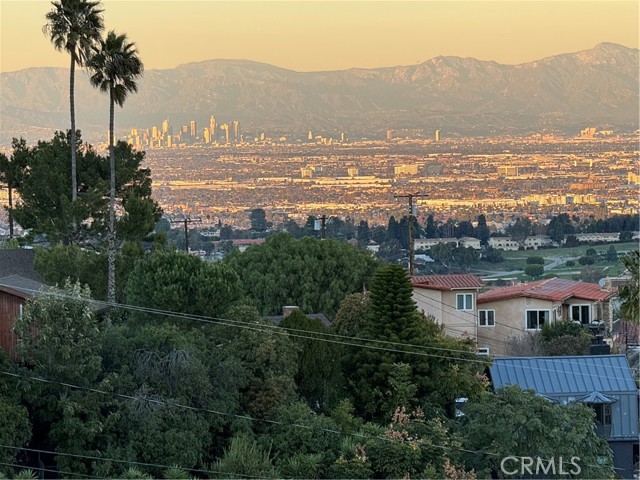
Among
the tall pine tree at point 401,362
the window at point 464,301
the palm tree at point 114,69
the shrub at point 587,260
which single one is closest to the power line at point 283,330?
the tall pine tree at point 401,362

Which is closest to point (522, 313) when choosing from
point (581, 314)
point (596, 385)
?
point (581, 314)

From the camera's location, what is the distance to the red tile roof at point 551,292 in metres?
57.8

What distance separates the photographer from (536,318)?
57812 mm

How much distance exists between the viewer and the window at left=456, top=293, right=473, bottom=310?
56094mm

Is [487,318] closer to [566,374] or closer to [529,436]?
[566,374]

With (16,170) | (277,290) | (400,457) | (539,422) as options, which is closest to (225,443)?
(400,457)

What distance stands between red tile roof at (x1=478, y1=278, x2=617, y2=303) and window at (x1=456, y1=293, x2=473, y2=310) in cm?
134

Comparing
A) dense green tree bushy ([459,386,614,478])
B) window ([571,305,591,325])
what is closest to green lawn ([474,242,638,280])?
Answer: window ([571,305,591,325])

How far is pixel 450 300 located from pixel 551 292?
6.54 meters

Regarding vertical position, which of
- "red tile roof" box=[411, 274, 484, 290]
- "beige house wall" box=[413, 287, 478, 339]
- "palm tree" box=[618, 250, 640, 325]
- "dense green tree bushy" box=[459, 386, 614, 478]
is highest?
"palm tree" box=[618, 250, 640, 325]

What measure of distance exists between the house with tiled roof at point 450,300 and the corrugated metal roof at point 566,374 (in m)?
12.5

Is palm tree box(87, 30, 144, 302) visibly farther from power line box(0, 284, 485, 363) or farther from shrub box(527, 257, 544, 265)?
shrub box(527, 257, 544, 265)

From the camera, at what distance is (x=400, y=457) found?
33969 mm

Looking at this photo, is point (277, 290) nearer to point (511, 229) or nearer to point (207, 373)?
point (207, 373)
